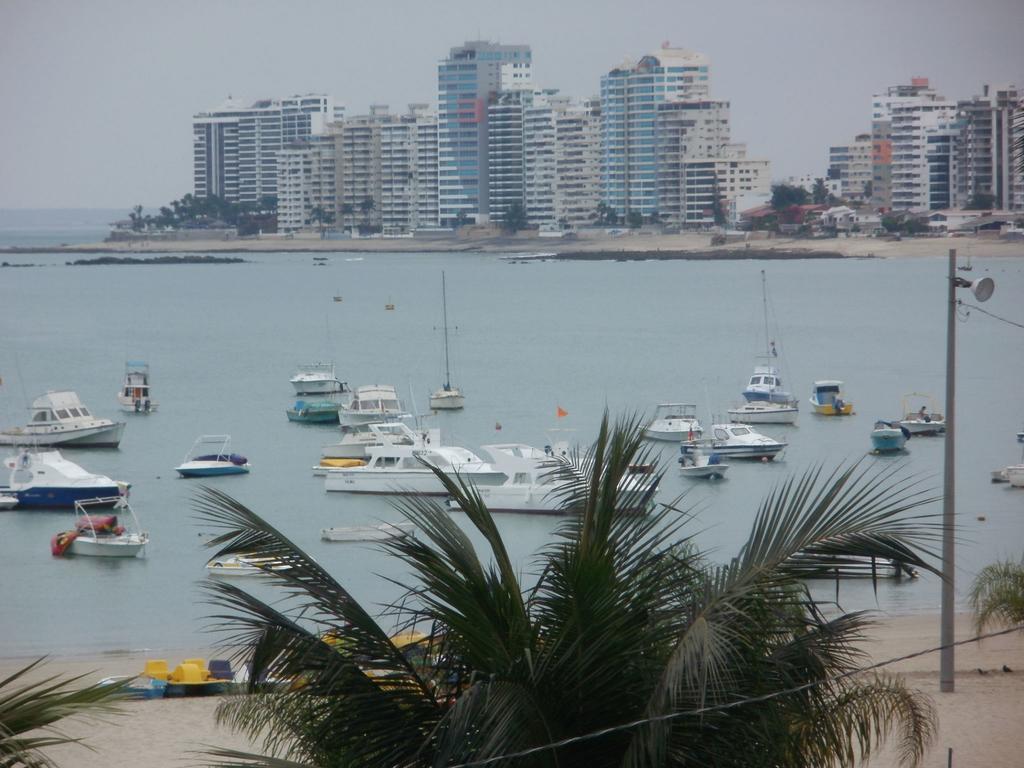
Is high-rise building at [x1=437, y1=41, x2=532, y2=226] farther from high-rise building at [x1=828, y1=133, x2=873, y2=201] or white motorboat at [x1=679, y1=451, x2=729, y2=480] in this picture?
white motorboat at [x1=679, y1=451, x2=729, y2=480]

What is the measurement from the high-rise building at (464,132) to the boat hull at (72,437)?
149970 mm

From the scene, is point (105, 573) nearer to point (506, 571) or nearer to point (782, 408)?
point (506, 571)

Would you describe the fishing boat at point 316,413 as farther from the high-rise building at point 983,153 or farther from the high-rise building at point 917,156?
the high-rise building at point 917,156

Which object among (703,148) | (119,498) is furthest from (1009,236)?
(119,498)

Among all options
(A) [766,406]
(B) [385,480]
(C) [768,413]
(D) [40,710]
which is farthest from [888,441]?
(D) [40,710]

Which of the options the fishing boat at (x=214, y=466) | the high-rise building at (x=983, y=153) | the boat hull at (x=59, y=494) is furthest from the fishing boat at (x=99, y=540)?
the high-rise building at (x=983, y=153)

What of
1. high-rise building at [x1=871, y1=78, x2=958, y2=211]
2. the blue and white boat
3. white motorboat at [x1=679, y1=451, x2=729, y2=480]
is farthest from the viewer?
high-rise building at [x1=871, y1=78, x2=958, y2=211]

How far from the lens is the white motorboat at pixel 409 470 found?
28516mm

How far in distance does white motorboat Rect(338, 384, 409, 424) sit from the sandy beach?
95402mm

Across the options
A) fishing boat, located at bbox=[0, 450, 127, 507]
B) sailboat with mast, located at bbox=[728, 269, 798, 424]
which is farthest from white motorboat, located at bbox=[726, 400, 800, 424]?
fishing boat, located at bbox=[0, 450, 127, 507]

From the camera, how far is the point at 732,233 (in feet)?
530

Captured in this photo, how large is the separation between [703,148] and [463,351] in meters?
114

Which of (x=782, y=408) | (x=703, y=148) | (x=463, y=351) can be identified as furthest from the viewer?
(x=703, y=148)

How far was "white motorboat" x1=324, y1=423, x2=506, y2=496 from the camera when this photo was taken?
28516 millimetres
